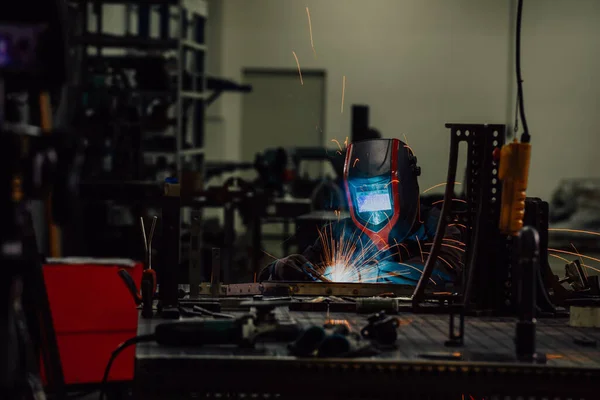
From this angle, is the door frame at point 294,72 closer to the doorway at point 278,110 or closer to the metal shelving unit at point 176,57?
the doorway at point 278,110

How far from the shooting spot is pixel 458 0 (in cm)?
1236

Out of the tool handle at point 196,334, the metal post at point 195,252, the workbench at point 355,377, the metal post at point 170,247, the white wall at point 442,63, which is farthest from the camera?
the white wall at point 442,63

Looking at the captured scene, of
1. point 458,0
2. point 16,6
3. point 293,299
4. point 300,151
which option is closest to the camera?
point 16,6

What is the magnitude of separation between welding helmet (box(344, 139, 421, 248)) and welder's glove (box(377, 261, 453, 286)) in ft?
0.32

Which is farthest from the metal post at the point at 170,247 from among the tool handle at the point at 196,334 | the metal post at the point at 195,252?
the tool handle at the point at 196,334

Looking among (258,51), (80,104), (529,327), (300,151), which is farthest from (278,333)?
(258,51)

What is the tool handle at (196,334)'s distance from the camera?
215 centimetres

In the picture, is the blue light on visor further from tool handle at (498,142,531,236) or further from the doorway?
the doorway

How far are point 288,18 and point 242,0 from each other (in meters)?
0.66

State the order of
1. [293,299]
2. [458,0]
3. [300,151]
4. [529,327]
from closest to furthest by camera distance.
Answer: [529,327], [293,299], [300,151], [458,0]

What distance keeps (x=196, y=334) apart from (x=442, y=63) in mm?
10755

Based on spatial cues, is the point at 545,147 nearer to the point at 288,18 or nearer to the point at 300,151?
the point at 288,18

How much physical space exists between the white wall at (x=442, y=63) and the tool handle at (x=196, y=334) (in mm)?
10245

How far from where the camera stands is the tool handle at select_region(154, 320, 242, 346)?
2.15m
